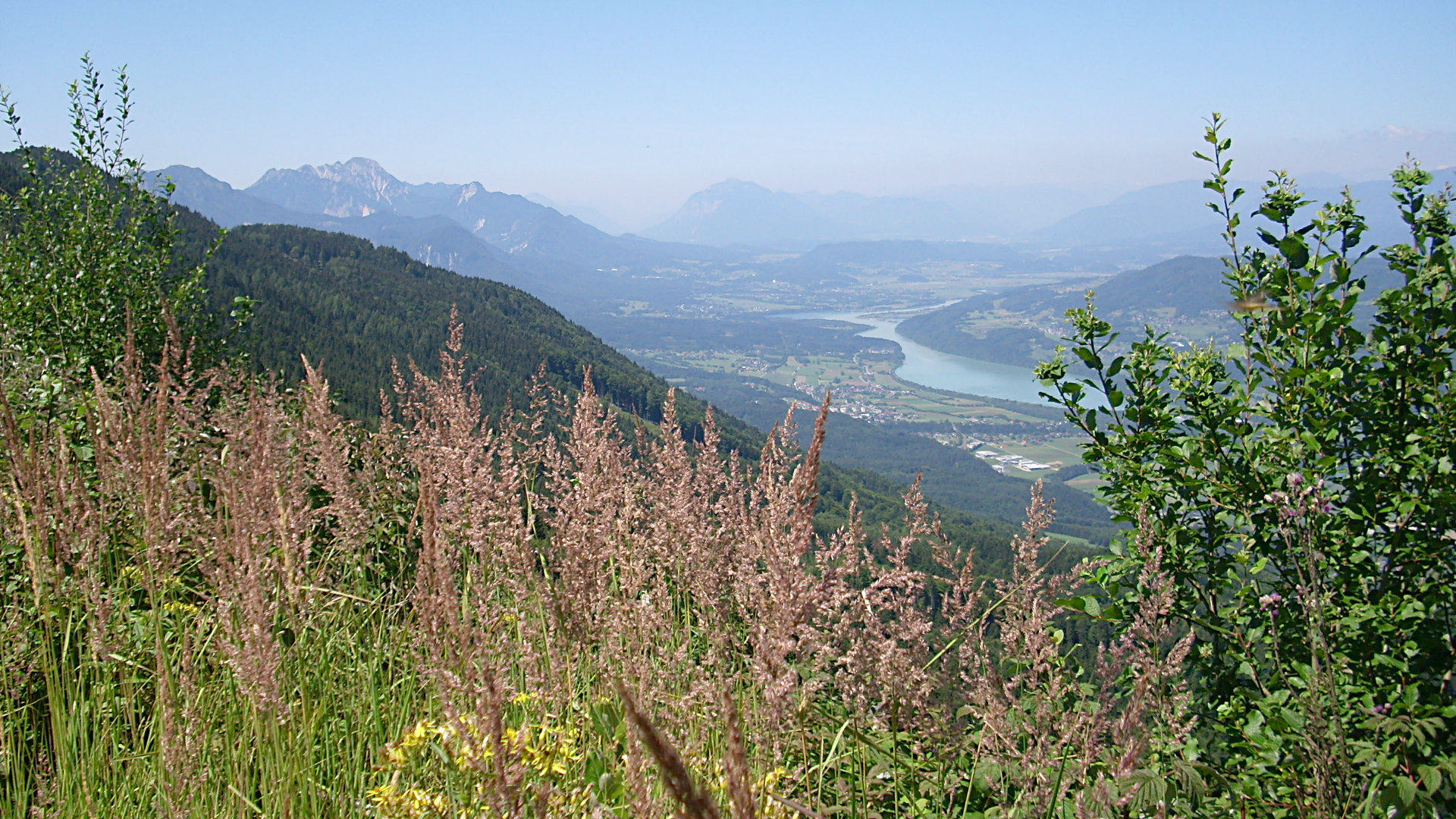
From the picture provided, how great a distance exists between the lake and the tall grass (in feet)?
291

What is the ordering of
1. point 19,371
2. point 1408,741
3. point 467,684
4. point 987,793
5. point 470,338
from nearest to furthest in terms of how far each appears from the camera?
point 467,684
point 1408,741
point 987,793
point 19,371
point 470,338

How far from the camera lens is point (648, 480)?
262 cm

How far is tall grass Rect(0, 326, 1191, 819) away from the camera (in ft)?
4.18

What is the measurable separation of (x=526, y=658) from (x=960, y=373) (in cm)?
11820

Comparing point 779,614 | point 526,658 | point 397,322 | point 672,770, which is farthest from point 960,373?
point 672,770

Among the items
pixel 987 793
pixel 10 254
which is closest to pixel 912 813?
pixel 987 793

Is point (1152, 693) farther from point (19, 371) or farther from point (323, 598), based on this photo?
point (19, 371)

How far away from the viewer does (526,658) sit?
5.32 feet

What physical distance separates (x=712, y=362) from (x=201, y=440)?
12213 cm

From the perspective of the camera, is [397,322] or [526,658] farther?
[397,322]

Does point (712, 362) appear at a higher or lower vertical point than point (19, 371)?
lower

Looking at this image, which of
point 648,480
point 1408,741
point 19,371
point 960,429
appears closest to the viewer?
point 1408,741

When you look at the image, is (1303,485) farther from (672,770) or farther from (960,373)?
(960,373)

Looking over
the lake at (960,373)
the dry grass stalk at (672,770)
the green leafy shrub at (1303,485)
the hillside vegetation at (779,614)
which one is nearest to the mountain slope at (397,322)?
the hillside vegetation at (779,614)
